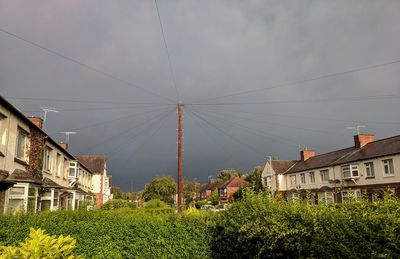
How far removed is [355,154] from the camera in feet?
126

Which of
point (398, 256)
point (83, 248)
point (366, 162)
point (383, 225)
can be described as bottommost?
point (83, 248)

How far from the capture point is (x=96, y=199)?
52.7 meters

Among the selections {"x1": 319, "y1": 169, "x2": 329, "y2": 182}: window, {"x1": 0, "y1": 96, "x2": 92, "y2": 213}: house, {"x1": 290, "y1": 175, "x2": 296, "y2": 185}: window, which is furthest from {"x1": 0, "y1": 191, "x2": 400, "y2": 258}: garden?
{"x1": 290, "y1": 175, "x2": 296, "y2": 185}: window

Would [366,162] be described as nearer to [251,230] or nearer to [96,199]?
[251,230]

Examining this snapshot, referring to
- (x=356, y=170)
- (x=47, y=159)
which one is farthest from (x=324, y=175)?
(x=47, y=159)

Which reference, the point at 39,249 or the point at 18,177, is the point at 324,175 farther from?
the point at 39,249

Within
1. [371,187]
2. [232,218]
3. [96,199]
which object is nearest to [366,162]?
[371,187]

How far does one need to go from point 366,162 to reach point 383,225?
33321mm

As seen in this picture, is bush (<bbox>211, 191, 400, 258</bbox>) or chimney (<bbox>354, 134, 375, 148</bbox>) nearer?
bush (<bbox>211, 191, 400, 258</bbox>)

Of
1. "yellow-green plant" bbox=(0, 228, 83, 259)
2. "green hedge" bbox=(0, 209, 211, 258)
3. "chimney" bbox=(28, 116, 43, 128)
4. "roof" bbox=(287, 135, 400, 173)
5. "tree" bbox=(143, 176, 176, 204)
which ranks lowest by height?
"green hedge" bbox=(0, 209, 211, 258)

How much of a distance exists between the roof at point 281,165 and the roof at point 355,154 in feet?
17.7

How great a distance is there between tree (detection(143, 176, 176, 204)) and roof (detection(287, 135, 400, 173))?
2169cm

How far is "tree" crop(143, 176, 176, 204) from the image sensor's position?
183 ft

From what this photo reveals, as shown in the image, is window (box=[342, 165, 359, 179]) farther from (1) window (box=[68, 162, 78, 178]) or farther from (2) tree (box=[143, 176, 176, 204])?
(1) window (box=[68, 162, 78, 178])
